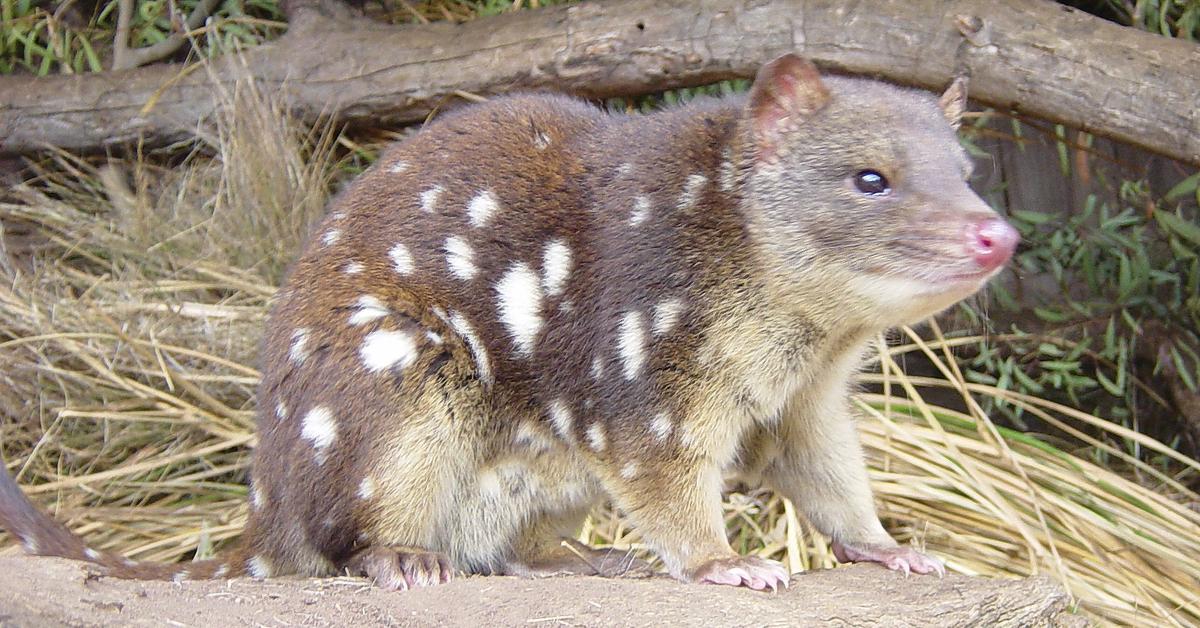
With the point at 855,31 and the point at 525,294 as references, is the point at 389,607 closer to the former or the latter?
the point at 525,294

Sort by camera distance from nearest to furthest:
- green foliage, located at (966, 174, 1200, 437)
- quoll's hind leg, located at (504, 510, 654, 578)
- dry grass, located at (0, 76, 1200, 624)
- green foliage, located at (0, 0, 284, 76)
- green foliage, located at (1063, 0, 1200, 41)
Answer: quoll's hind leg, located at (504, 510, 654, 578) < dry grass, located at (0, 76, 1200, 624) < green foliage, located at (1063, 0, 1200, 41) < green foliage, located at (966, 174, 1200, 437) < green foliage, located at (0, 0, 284, 76)

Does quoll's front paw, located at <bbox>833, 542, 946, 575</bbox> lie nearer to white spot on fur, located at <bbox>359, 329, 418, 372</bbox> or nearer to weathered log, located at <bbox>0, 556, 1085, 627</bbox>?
weathered log, located at <bbox>0, 556, 1085, 627</bbox>

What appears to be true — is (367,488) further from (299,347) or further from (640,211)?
(640,211)

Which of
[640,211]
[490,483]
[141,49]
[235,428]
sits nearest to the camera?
[640,211]

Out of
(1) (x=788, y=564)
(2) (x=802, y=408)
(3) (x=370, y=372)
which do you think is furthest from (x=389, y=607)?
(1) (x=788, y=564)

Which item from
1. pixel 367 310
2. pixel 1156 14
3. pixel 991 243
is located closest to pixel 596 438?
pixel 367 310

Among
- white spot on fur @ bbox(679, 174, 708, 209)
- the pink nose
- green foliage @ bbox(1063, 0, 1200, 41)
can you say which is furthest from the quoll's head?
green foliage @ bbox(1063, 0, 1200, 41)

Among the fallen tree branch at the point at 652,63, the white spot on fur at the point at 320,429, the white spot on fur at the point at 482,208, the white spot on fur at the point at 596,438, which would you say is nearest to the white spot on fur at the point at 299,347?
the white spot on fur at the point at 320,429
